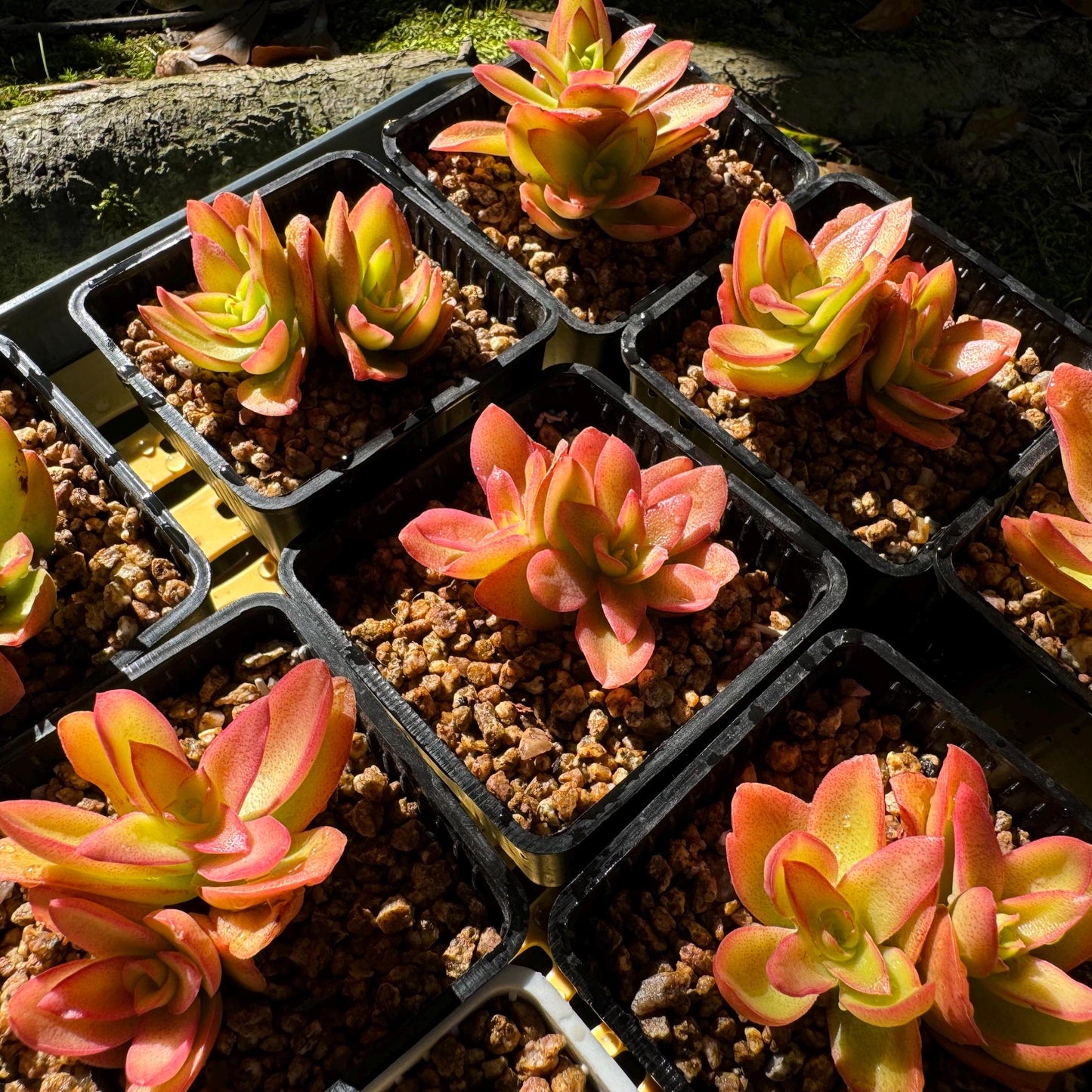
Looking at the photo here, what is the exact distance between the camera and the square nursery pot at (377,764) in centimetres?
85

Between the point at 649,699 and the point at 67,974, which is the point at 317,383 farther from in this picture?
the point at 67,974

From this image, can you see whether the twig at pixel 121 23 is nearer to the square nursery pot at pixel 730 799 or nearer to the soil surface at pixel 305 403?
the soil surface at pixel 305 403

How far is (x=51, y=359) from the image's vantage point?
1.45 m

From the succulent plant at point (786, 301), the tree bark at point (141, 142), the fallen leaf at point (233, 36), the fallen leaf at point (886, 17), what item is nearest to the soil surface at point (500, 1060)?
the succulent plant at point (786, 301)

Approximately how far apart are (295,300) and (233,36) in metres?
1.02

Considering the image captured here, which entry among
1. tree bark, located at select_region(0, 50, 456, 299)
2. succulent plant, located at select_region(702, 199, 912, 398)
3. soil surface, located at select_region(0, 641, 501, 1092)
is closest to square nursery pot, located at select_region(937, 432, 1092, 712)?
succulent plant, located at select_region(702, 199, 912, 398)

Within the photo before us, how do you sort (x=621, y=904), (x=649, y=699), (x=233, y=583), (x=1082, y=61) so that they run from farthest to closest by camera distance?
1. (x=1082, y=61)
2. (x=233, y=583)
3. (x=649, y=699)
4. (x=621, y=904)

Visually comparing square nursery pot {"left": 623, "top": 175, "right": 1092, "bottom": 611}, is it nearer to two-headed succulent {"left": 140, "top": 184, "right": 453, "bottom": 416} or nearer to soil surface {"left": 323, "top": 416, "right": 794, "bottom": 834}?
soil surface {"left": 323, "top": 416, "right": 794, "bottom": 834}

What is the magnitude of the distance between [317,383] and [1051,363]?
0.96m

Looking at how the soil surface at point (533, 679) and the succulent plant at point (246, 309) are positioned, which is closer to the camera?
the soil surface at point (533, 679)

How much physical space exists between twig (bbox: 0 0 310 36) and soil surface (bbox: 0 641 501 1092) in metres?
1.50

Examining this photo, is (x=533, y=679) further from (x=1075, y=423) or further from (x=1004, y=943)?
(x=1075, y=423)

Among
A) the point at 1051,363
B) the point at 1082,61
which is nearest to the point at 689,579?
the point at 1051,363

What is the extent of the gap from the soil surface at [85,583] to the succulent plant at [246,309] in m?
0.20
